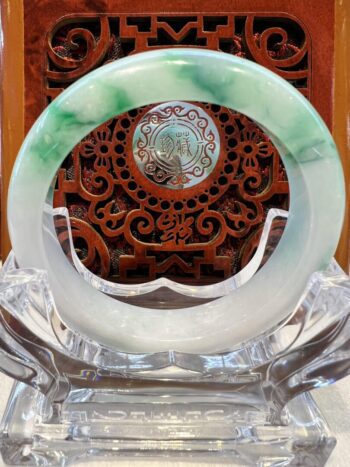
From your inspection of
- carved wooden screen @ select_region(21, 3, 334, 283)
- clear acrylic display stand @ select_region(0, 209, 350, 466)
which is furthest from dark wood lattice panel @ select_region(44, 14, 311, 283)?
clear acrylic display stand @ select_region(0, 209, 350, 466)

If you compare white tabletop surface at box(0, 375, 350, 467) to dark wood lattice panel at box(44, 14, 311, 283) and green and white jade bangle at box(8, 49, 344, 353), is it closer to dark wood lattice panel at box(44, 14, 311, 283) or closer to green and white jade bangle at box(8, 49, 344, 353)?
green and white jade bangle at box(8, 49, 344, 353)

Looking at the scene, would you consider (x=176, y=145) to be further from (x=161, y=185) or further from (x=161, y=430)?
(x=161, y=430)

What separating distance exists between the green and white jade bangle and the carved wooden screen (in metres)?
0.51

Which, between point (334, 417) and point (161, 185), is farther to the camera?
point (161, 185)

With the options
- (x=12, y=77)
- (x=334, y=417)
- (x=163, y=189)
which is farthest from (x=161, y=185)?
(x=334, y=417)

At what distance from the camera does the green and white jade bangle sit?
17.9 inches

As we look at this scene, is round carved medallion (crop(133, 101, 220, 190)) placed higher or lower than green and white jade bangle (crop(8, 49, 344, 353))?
higher

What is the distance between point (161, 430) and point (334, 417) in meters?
0.22

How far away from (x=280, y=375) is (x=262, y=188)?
0.68 meters

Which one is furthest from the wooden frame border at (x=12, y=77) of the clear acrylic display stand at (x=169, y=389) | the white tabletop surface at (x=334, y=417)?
the clear acrylic display stand at (x=169, y=389)

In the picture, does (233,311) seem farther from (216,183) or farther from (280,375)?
(216,183)

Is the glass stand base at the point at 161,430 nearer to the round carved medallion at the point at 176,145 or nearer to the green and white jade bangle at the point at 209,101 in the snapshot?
the green and white jade bangle at the point at 209,101

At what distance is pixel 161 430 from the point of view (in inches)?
18.9

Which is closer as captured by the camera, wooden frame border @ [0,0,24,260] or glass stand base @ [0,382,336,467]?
glass stand base @ [0,382,336,467]
